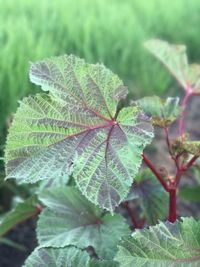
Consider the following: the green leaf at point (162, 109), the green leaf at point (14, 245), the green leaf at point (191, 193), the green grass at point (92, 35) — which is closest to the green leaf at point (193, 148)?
A: the green leaf at point (162, 109)

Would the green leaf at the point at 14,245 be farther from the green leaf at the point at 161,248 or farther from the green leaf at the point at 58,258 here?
the green leaf at the point at 161,248

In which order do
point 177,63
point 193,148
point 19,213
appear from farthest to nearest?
point 177,63 → point 19,213 → point 193,148

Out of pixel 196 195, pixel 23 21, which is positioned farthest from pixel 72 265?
pixel 23 21

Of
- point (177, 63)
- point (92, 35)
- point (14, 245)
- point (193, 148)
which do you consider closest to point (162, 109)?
point (193, 148)

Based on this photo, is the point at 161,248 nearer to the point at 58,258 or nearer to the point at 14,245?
the point at 58,258

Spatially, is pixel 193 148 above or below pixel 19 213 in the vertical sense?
above

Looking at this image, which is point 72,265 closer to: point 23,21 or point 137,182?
point 137,182
